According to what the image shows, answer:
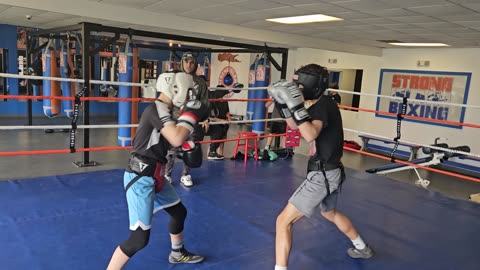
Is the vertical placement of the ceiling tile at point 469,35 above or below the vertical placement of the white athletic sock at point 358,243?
above

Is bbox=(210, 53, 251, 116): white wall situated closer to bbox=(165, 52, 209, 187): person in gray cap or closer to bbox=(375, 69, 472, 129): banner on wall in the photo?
bbox=(375, 69, 472, 129): banner on wall

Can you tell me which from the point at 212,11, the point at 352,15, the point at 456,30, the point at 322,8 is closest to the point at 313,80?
the point at 322,8

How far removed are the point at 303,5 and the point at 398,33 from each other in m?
2.23

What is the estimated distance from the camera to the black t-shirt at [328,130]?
1.94m

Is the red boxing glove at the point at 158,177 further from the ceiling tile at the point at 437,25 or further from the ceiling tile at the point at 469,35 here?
the ceiling tile at the point at 469,35

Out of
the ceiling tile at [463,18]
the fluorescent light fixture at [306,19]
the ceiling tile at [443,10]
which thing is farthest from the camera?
the fluorescent light fixture at [306,19]

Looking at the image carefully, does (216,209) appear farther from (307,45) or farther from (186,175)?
A: (307,45)

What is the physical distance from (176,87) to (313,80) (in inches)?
27.9

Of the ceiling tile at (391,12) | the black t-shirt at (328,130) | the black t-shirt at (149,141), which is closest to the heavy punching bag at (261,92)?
the ceiling tile at (391,12)

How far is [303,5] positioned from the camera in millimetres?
3783

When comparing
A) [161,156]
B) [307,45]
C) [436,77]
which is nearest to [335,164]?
[161,156]

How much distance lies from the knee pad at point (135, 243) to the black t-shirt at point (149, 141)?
347 mm

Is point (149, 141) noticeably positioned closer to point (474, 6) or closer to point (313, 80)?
point (313, 80)

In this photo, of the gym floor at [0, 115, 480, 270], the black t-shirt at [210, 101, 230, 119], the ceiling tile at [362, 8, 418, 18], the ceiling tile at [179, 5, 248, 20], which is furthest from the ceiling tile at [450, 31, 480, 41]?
the black t-shirt at [210, 101, 230, 119]
